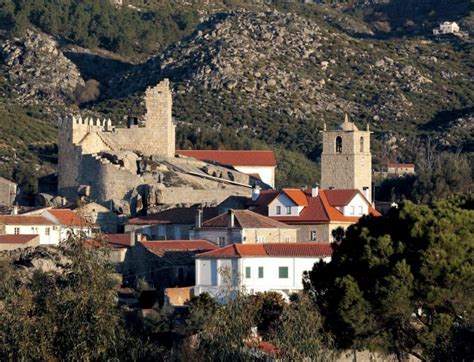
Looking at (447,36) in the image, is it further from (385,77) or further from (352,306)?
(352,306)

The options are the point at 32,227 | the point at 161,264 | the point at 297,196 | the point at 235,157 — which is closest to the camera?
the point at 161,264

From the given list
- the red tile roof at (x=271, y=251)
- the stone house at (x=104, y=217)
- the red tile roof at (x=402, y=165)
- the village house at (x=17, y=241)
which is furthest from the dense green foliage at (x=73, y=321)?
the red tile roof at (x=402, y=165)

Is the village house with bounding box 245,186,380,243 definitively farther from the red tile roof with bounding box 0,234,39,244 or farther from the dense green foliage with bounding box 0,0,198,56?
the dense green foliage with bounding box 0,0,198,56

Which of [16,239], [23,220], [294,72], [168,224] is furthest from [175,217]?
[294,72]

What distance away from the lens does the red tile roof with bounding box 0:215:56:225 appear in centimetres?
6988

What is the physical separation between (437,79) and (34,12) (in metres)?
30.0

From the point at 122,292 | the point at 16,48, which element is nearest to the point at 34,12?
the point at 16,48

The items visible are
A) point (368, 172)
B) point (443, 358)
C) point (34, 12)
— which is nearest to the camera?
point (443, 358)

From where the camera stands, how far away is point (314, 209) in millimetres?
68875

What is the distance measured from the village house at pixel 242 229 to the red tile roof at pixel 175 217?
2428mm

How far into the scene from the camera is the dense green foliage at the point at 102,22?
443ft

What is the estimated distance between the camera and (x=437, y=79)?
125m

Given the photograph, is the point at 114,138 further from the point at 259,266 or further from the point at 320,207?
the point at 259,266

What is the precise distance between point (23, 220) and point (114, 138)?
9900 mm
